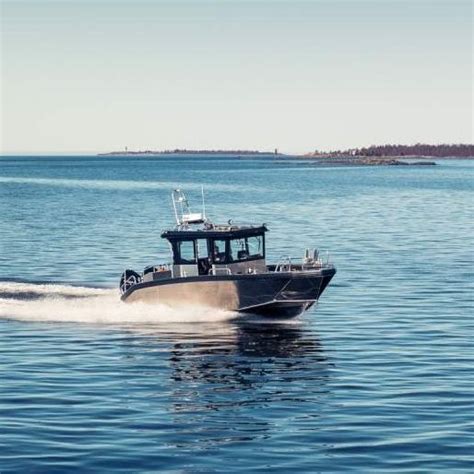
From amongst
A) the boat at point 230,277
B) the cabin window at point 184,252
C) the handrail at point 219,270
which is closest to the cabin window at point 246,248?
the boat at point 230,277

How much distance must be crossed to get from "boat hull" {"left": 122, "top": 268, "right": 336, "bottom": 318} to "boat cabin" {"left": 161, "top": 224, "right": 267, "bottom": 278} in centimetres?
70

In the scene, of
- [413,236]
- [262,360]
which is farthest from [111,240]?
[262,360]

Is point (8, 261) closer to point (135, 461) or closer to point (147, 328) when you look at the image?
point (147, 328)

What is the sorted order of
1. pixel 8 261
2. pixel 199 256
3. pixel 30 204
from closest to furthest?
pixel 199 256 → pixel 8 261 → pixel 30 204

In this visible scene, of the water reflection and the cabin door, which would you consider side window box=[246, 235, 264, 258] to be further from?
the water reflection

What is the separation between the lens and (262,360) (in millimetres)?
36750

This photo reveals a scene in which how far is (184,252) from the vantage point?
4506cm

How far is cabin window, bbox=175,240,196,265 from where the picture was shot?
148 feet

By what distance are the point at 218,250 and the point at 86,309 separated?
625 centimetres

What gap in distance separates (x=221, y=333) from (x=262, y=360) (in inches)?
206

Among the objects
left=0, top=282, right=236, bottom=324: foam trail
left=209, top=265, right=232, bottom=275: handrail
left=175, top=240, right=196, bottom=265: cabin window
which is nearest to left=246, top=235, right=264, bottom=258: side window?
left=209, top=265, right=232, bottom=275: handrail

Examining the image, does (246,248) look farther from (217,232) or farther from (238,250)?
(217,232)

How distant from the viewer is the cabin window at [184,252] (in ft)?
148

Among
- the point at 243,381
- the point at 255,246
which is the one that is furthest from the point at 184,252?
the point at 243,381
